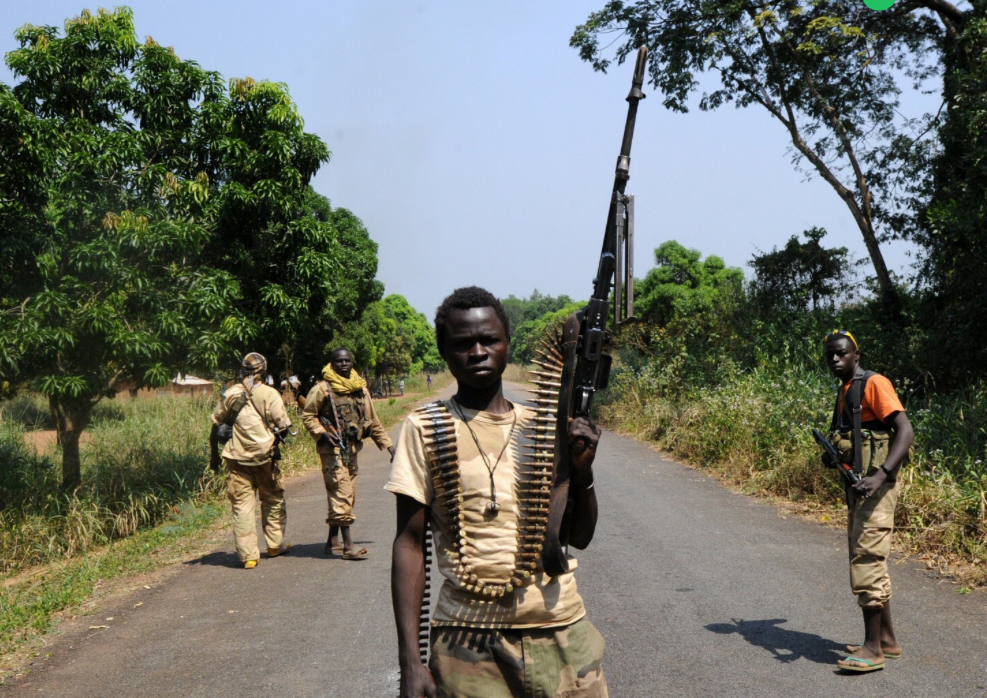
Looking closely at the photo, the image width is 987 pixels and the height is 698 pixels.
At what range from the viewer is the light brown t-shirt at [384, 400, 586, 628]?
8.23 feet

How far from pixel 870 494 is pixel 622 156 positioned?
332 centimetres

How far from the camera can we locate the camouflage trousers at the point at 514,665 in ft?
8.11

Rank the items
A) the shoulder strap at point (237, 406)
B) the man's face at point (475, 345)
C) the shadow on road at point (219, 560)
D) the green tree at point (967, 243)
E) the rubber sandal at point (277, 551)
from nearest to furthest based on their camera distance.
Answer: the man's face at point (475, 345), the shoulder strap at point (237, 406), the shadow on road at point (219, 560), the rubber sandal at point (277, 551), the green tree at point (967, 243)

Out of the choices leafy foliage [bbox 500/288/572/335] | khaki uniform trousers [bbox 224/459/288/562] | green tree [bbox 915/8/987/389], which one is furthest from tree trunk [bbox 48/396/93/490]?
leafy foliage [bbox 500/288/572/335]

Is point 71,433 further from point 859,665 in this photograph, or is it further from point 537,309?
point 537,309

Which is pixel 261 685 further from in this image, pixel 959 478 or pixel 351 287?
pixel 351 287

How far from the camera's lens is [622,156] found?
254 cm

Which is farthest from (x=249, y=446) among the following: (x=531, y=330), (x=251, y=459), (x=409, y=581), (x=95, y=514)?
(x=531, y=330)

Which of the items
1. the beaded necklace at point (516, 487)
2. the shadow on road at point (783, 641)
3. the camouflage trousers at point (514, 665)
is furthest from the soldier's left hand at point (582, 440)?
the shadow on road at point (783, 641)

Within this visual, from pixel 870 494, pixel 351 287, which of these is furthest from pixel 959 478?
pixel 351 287

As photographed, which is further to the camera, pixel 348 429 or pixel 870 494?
pixel 348 429

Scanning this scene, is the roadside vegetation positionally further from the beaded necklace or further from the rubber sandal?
the beaded necklace

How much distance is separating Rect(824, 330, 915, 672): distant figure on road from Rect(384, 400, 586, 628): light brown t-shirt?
311cm

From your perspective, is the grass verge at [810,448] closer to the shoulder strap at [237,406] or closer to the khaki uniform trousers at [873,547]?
the khaki uniform trousers at [873,547]
